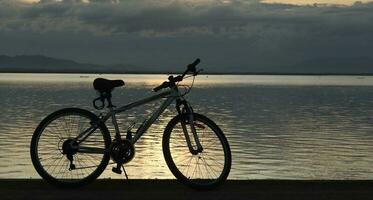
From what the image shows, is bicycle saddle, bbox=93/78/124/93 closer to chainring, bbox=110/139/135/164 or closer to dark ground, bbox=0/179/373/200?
chainring, bbox=110/139/135/164

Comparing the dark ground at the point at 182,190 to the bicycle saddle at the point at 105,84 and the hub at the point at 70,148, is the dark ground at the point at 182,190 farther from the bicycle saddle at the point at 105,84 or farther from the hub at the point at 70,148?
the bicycle saddle at the point at 105,84

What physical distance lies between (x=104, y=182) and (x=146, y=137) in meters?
27.2

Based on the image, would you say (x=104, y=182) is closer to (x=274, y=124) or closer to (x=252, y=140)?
(x=252, y=140)

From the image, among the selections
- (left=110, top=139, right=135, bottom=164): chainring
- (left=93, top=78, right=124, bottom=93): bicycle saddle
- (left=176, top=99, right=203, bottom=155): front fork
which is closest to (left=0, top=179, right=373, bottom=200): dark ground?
(left=110, top=139, right=135, bottom=164): chainring

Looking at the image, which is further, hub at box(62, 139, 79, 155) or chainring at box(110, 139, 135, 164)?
hub at box(62, 139, 79, 155)

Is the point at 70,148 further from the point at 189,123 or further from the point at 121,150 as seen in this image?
the point at 189,123

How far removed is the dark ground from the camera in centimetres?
698

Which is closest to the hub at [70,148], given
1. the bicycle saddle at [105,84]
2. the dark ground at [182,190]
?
the dark ground at [182,190]

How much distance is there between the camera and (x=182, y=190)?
24.2 feet

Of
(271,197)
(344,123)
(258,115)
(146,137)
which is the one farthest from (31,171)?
(258,115)

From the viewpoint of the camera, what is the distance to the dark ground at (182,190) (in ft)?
22.9

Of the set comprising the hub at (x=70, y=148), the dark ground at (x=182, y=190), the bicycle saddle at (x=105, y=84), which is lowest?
the dark ground at (x=182, y=190)

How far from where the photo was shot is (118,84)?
7.62 metres

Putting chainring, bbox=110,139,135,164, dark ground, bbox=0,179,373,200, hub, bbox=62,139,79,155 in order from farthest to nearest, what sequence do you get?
hub, bbox=62,139,79,155 → chainring, bbox=110,139,135,164 → dark ground, bbox=0,179,373,200
